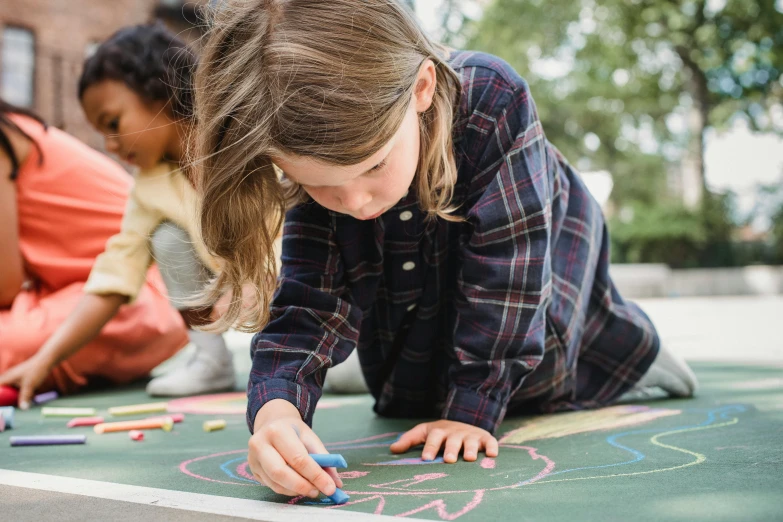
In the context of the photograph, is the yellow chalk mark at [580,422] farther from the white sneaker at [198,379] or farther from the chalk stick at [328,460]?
the white sneaker at [198,379]

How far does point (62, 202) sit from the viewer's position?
2834 millimetres

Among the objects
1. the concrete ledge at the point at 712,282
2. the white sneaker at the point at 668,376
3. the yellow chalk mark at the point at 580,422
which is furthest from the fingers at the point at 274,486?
the concrete ledge at the point at 712,282

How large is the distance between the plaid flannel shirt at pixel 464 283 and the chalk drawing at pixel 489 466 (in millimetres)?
129

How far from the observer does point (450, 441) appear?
59.9 inches

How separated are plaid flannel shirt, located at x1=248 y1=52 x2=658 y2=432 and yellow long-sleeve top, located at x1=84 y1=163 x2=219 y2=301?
3.28ft

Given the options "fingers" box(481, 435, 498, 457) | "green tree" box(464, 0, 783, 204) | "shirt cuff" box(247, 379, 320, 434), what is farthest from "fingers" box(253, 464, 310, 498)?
"green tree" box(464, 0, 783, 204)

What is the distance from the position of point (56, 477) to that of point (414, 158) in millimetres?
897

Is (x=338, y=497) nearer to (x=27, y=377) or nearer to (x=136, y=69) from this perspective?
(x=27, y=377)

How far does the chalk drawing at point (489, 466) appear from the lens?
1231 mm

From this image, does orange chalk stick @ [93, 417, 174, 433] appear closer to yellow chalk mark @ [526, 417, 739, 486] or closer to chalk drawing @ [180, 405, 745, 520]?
chalk drawing @ [180, 405, 745, 520]

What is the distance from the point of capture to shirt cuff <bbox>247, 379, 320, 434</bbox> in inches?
Answer: 56.0

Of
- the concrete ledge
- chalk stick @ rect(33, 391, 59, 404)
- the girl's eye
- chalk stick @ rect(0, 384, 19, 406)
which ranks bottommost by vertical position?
the concrete ledge

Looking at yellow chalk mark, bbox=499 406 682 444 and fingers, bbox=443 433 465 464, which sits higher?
fingers, bbox=443 433 465 464

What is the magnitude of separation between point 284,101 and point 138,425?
1.14 meters
